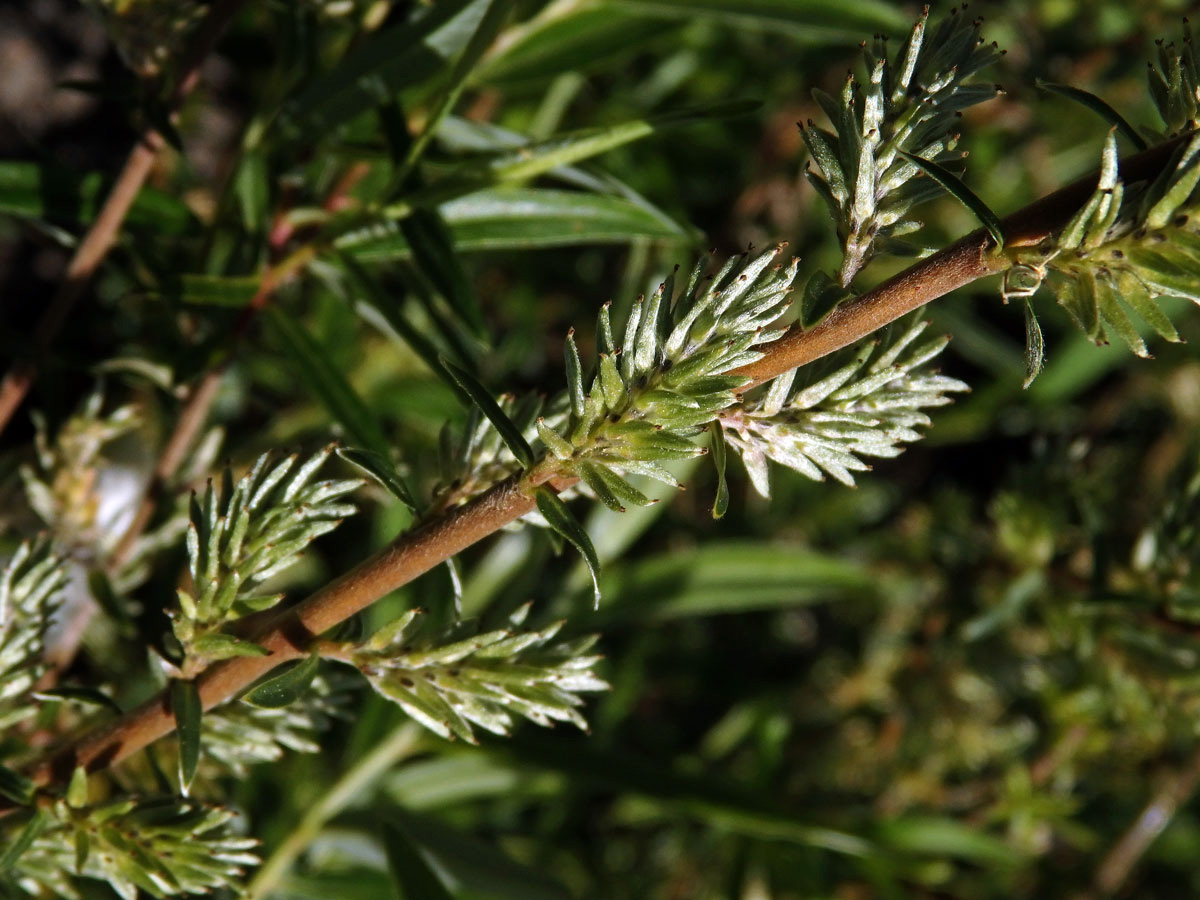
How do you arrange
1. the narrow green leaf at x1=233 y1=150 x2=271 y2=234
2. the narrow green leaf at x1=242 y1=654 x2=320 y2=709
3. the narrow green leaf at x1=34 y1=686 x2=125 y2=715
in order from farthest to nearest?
the narrow green leaf at x1=233 y1=150 x2=271 y2=234, the narrow green leaf at x1=34 y1=686 x2=125 y2=715, the narrow green leaf at x1=242 y1=654 x2=320 y2=709

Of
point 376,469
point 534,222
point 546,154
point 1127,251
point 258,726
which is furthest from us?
point 534,222

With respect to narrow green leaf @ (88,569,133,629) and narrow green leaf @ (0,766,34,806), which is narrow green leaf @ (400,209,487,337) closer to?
narrow green leaf @ (88,569,133,629)

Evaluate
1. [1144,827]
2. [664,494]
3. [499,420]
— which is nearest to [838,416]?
[499,420]

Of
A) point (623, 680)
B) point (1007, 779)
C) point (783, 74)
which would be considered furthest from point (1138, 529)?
point (783, 74)

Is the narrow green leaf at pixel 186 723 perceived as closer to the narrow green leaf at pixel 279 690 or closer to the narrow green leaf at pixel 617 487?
the narrow green leaf at pixel 279 690

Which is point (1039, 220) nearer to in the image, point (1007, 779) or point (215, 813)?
point (215, 813)

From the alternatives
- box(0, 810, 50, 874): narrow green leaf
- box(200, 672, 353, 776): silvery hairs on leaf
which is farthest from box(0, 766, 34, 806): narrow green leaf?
box(200, 672, 353, 776): silvery hairs on leaf

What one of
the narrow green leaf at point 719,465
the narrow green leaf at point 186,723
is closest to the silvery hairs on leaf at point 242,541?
the narrow green leaf at point 186,723

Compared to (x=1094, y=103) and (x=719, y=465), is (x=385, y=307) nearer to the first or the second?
(x=719, y=465)
